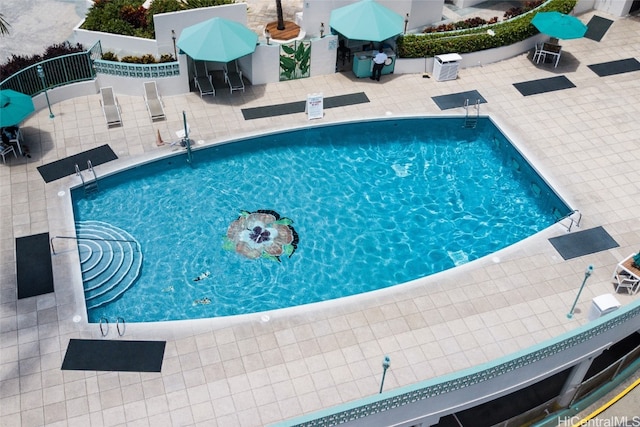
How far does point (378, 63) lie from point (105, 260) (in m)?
14.1

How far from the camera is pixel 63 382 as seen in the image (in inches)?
706

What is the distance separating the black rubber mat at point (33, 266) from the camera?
2031cm

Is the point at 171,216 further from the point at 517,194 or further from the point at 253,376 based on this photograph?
the point at 517,194

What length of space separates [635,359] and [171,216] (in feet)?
51.1

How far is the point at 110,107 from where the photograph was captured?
2708 cm

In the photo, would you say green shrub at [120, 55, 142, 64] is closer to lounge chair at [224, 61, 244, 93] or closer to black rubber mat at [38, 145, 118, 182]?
lounge chair at [224, 61, 244, 93]

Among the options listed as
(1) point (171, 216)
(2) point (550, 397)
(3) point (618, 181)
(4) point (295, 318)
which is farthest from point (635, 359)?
(1) point (171, 216)

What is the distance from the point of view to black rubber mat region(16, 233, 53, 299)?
20312mm

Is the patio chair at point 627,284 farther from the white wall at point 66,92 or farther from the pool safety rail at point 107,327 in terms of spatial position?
the white wall at point 66,92

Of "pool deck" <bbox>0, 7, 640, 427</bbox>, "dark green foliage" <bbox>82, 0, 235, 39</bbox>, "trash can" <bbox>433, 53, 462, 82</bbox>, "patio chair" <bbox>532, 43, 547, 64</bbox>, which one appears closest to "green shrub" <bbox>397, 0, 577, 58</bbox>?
"trash can" <bbox>433, 53, 462, 82</bbox>

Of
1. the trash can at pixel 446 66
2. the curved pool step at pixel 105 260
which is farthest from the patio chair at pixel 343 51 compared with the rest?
the curved pool step at pixel 105 260

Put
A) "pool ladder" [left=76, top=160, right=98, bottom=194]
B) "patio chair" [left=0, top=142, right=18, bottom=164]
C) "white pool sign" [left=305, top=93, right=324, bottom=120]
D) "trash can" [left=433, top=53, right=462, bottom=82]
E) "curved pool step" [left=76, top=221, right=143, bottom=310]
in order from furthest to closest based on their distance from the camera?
"trash can" [left=433, top=53, right=462, bottom=82] < "white pool sign" [left=305, top=93, right=324, bottom=120] < "patio chair" [left=0, top=142, right=18, bottom=164] < "pool ladder" [left=76, top=160, right=98, bottom=194] < "curved pool step" [left=76, top=221, right=143, bottom=310]

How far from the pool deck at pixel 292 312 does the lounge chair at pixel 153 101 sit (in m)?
0.42

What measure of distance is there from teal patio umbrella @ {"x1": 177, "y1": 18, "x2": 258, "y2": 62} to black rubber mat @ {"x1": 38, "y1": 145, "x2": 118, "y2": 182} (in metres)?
5.03
